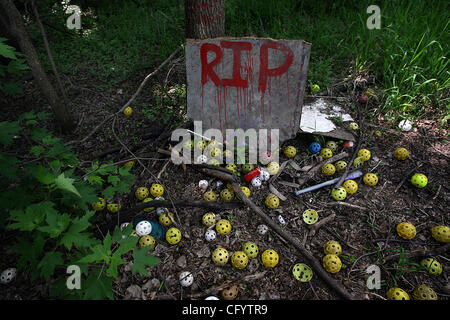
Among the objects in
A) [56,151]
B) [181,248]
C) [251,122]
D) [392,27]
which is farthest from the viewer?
[392,27]

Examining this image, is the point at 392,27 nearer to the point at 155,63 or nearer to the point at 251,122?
the point at 251,122

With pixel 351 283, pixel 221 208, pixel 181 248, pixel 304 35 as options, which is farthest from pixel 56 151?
pixel 304 35

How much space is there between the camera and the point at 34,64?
9.96 feet

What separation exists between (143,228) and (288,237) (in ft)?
4.31

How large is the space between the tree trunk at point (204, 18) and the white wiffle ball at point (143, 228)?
2623 mm

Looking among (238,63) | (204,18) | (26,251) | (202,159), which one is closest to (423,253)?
(202,159)

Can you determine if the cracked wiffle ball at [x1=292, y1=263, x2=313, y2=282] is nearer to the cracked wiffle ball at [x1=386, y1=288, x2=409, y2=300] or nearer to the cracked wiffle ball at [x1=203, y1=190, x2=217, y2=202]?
the cracked wiffle ball at [x1=386, y1=288, x2=409, y2=300]

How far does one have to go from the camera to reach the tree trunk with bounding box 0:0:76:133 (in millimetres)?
2781

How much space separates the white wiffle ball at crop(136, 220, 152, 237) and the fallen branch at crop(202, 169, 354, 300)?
0.85 m

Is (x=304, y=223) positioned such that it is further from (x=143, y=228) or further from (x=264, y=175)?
(x=143, y=228)

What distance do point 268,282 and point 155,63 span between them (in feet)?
12.2

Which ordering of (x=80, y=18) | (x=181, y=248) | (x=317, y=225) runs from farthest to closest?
1. (x=80, y=18)
2. (x=317, y=225)
3. (x=181, y=248)

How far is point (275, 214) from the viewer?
278 cm

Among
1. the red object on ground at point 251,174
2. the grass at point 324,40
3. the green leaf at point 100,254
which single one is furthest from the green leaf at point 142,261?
the grass at point 324,40
